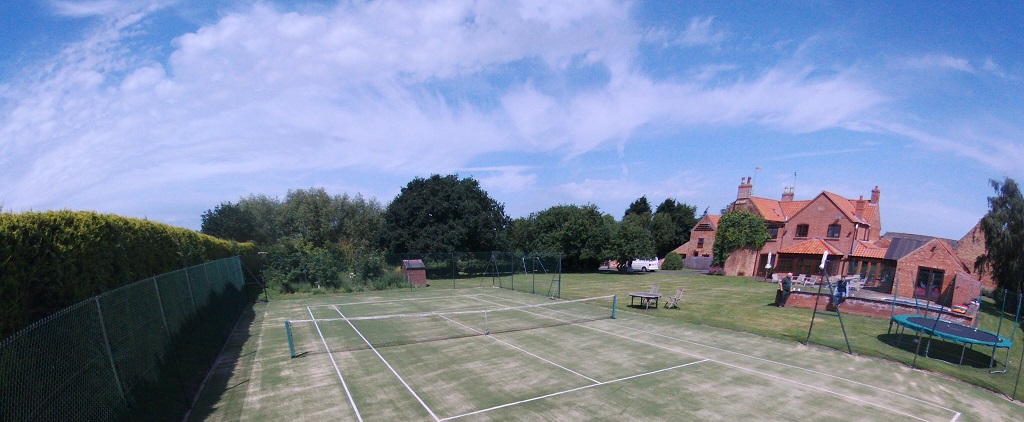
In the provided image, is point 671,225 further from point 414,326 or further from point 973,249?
point 414,326

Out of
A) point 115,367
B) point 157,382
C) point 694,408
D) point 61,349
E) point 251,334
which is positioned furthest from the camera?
point 251,334

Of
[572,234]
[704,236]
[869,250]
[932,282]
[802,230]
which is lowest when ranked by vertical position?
[572,234]

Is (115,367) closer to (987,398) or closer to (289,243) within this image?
(987,398)

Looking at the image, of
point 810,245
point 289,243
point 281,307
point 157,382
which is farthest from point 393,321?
point 810,245

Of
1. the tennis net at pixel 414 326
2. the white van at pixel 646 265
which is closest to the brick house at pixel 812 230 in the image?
the white van at pixel 646 265

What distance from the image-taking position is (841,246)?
35562 millimetres

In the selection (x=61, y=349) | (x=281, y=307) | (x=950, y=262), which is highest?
(x=950, y=262)

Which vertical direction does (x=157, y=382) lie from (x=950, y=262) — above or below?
Answer: below

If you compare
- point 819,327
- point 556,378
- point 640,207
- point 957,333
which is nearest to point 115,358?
point 556,378

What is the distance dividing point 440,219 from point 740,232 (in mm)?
27067

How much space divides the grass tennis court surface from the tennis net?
0.39 ft

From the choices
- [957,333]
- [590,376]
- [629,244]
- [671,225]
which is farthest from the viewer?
[671,225]

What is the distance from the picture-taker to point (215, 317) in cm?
1388

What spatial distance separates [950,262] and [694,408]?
2563cm
